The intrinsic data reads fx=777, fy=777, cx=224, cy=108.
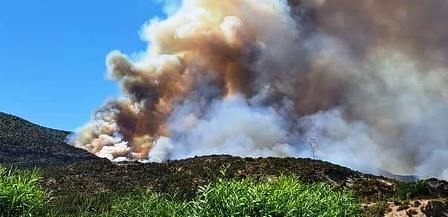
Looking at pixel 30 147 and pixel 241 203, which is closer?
pixel 241 203

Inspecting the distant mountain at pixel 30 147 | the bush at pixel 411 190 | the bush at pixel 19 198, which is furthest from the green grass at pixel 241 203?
the distant mountain at pixel 30 147

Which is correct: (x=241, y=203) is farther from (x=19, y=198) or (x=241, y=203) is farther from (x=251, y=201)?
(x=19, y=198)

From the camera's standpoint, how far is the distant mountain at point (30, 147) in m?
152

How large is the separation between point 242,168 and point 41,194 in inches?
3165

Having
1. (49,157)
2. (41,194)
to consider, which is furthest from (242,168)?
(41,194)

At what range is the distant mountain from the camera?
152 m

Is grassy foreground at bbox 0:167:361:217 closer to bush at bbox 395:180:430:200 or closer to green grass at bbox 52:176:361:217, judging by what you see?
green grass at bbox 52:176:361:217

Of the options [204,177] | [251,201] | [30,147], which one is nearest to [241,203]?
[251,201]

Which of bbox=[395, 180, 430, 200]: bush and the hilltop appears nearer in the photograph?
the hilltop

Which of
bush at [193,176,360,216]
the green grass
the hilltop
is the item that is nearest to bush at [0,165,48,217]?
the green grass

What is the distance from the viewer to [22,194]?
4625cm

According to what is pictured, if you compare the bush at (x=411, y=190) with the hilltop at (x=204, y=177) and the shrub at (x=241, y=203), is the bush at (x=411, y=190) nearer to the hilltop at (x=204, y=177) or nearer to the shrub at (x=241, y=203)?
the hilltop at (x=204, y=177)

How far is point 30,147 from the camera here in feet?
547

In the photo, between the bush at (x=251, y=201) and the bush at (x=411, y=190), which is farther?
the bush at (x=411, y=190)
